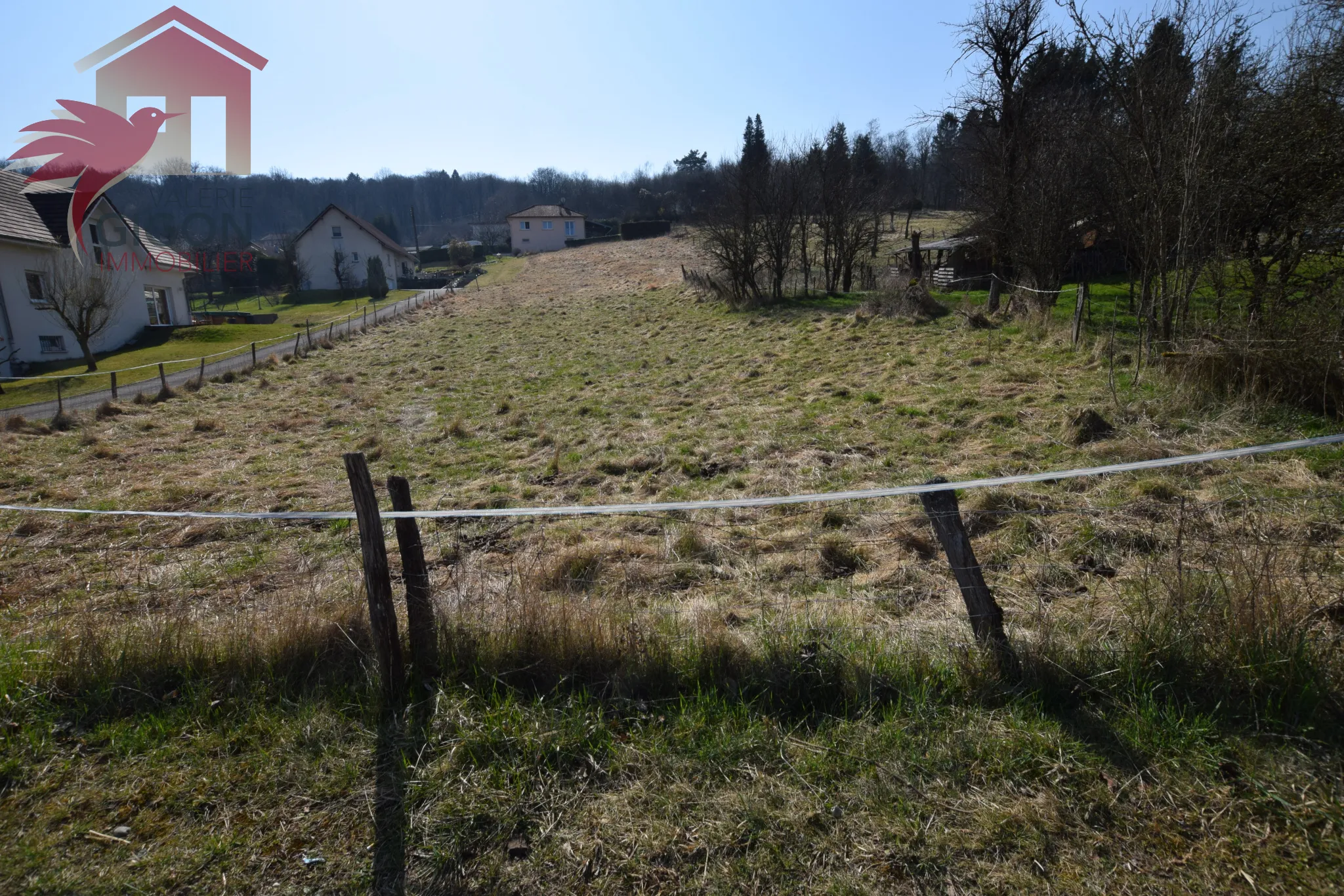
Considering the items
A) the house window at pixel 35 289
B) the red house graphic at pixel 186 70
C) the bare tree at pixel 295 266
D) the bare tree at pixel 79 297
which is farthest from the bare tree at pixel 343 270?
the red house graphic at pixel 186 70

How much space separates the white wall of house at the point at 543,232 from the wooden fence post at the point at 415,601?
79794mm

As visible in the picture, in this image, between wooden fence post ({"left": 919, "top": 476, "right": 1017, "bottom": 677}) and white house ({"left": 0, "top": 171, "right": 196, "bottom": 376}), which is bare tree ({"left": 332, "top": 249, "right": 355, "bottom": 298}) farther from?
wooden fence post ({"left": 919, "top": 476, "right": 1017, "bottom": 677})

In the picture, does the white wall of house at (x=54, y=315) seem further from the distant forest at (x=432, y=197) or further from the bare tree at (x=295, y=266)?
the bare tree at (x=295, y=266)

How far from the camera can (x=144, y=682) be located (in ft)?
13.1

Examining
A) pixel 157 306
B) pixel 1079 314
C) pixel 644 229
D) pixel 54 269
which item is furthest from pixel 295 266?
pixel 1079 314

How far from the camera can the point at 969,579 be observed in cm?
354

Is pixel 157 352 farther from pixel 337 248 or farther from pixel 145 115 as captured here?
Result: pixel 337 248

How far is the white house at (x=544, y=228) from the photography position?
8019cm

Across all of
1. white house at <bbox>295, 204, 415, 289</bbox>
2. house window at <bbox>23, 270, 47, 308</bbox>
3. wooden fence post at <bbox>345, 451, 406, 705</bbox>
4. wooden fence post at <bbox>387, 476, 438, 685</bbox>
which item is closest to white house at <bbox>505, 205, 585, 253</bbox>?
white house at <bbox>295, 204, 415, 289</bbox>

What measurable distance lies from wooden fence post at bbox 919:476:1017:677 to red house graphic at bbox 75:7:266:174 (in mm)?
19291

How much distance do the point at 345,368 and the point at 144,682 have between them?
18996 mm

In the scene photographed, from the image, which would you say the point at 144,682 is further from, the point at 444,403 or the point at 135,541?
the point at 444,403

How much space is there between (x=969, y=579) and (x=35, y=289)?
36.0 m

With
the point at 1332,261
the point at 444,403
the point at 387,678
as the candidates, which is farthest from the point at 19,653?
the point at 1332,261
